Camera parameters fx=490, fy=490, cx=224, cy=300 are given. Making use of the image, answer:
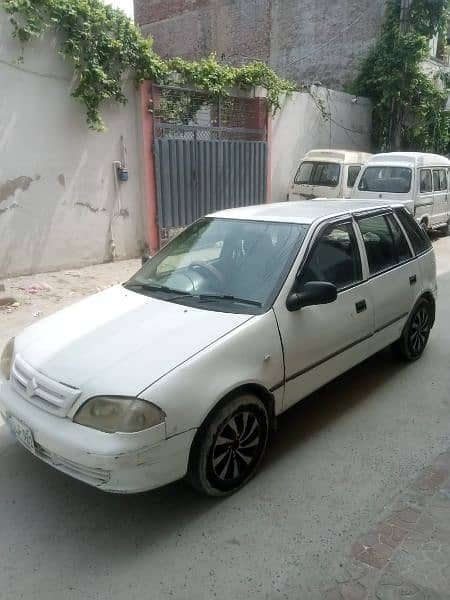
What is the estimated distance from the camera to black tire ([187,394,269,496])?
8.63 ft

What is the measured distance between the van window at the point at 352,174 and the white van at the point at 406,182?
622 millimetres

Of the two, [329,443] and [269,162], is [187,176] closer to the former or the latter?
[269,162]

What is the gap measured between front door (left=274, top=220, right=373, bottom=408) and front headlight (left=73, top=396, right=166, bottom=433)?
3.35ft

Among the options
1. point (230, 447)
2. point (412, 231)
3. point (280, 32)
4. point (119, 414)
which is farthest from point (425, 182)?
point (280, 32)

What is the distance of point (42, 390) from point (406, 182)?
9.56 m

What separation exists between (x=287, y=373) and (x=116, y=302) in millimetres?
1276

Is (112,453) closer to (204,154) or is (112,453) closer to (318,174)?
(204,154)

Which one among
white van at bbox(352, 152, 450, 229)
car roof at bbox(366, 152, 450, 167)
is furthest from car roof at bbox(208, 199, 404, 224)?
car roof at bbox(366, 152, 450, 167)

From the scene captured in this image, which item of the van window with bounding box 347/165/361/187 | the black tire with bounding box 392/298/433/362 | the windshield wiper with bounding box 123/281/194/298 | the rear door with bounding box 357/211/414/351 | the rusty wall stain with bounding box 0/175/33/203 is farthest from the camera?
the van window with bounding box 347/165/361/187

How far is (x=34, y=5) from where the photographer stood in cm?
693

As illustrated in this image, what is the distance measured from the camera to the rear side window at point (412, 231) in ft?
15.0

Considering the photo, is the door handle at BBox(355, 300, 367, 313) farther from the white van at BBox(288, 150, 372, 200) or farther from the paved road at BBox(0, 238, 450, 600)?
the white van at BBox(288, 150, 372, 200)

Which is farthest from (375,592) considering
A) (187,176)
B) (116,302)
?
(187,176)

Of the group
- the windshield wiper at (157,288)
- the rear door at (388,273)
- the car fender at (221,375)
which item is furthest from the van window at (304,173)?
the car fender at (221,375)
